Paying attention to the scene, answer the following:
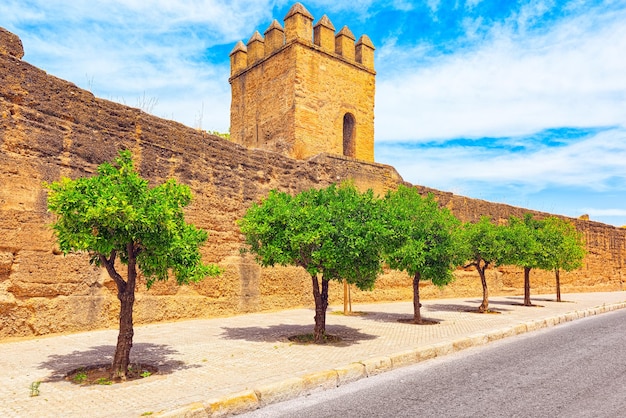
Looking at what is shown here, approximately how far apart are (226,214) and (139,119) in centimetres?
310

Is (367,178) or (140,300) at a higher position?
(367,178)

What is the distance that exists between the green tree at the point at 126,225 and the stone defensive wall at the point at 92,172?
10.9 ft

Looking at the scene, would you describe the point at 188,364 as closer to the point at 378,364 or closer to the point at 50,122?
the point at 378,364

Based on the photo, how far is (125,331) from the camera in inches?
229

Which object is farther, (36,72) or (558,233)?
(558,233)

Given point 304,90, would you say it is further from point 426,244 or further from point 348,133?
point 426,244

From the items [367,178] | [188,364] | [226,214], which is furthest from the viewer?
[367,178]

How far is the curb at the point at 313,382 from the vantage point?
14.8 ft

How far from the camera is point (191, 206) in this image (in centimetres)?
1132

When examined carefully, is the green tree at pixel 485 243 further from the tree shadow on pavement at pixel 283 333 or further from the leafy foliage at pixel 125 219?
the leafy foliage at pixel 125 219

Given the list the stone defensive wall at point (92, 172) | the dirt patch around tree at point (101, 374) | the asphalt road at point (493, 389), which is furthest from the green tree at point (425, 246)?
the dirt patch around tree at point (101, 374)

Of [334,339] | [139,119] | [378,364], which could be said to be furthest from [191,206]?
[378,364]

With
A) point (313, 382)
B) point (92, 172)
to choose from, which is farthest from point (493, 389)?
point (92, 172)

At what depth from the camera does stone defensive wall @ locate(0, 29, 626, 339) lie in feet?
27.3
